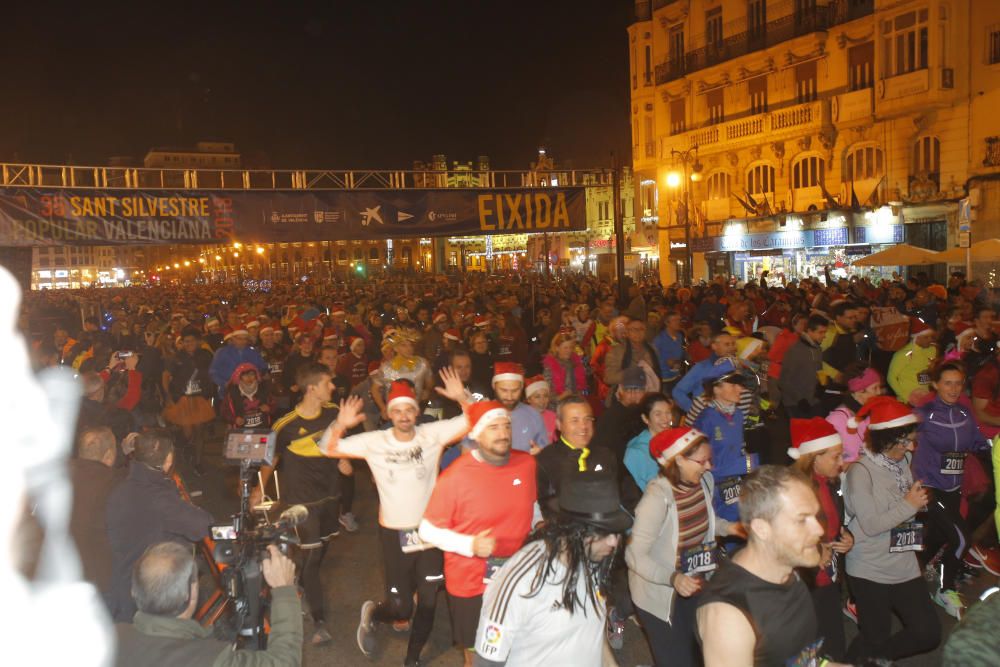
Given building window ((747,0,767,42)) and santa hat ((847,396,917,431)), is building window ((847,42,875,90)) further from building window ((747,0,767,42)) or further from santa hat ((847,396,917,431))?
santa hat ((847,396,917,431))

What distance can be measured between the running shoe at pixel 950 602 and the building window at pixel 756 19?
30505mm

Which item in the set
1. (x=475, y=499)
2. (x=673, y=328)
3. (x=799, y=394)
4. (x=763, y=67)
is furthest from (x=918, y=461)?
(x=763, y=67)

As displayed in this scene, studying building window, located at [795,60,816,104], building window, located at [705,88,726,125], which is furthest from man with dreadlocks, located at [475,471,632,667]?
building window, located at [705,88,726,125]

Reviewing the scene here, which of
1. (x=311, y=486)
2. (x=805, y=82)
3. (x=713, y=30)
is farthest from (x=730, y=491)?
(x=713, y=30)

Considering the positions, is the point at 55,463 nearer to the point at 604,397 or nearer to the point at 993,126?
the point at 604,397

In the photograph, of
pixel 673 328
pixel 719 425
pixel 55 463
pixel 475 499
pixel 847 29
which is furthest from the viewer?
pixel 847 29

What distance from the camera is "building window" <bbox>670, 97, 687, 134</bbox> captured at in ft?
120

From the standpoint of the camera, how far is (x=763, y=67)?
32500mm

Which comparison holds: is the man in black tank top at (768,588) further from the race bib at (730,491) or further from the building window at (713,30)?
the building window at (713,30)

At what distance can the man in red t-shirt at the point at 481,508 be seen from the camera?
4.35 metres

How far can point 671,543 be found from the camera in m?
4.38

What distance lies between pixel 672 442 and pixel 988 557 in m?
3.58

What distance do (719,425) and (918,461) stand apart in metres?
1.53

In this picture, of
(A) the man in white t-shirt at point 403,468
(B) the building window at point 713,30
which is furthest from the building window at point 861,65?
(A) the man in white t-shirt at point 403,468
